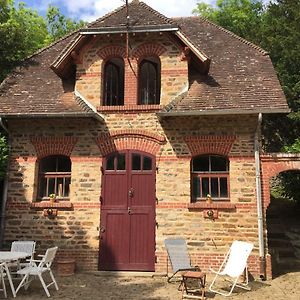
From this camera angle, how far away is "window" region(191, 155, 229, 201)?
10125mm

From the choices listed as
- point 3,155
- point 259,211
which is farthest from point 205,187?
point 3,155

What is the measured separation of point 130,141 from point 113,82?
86.9 inches

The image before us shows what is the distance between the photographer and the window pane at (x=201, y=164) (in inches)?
407

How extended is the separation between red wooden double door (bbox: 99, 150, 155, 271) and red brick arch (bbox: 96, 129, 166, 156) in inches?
6.9

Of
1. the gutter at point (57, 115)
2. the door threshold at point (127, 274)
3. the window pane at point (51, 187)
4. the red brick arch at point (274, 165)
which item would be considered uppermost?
the gutter at point (57, 115)

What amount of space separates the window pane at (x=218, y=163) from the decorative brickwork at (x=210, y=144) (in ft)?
1.10

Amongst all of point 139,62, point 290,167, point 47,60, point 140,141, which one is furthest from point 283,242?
point 47,60

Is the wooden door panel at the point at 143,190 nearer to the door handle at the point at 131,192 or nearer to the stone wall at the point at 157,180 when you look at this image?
the door handle at the point at 131,192

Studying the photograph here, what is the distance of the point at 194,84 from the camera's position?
1098 centimetres

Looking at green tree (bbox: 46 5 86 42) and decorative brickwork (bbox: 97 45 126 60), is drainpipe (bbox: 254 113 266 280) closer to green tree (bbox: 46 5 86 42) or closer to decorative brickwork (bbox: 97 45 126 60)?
decorative brickwork (bbox: 97 45 126 60)

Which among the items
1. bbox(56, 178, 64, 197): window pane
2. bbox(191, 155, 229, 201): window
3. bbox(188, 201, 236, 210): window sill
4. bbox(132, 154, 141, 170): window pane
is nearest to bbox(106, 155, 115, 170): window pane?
bbox(132, 154, 141, 170): window pane

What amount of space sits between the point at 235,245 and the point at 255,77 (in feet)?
17.0

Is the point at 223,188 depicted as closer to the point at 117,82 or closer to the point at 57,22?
the point at 117,82

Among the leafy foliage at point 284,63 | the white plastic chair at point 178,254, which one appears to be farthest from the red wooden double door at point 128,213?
the leafy foliage at point 284,63
